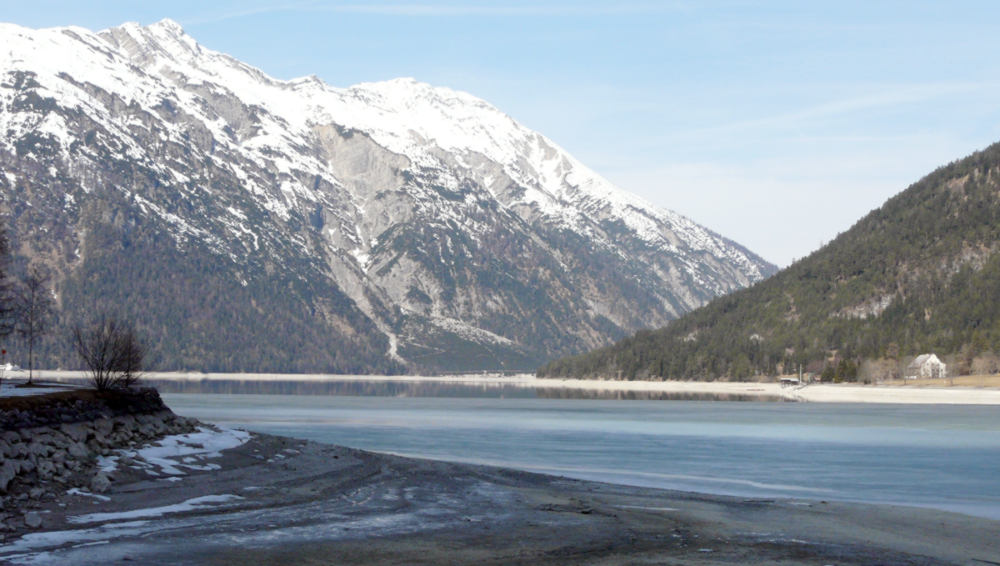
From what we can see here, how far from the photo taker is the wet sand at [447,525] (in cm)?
2827

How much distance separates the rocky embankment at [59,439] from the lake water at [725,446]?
59.5ft

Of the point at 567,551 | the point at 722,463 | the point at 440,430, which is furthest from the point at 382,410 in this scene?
the point at 567,551

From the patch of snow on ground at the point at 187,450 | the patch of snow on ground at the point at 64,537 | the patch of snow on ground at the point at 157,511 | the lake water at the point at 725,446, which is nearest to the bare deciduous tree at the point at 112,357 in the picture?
the patch of snow on ground at the point at 187,450

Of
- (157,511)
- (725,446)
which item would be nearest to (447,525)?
(157,511)

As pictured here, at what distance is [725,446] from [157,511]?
157 feet

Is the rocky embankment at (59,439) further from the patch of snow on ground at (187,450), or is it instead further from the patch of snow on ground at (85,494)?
the patch of snow on ground at (187,450)

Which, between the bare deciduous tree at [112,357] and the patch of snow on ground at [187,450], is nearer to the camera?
the patch of snow on ground at [187,450]

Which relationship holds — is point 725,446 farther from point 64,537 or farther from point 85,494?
point 64,537

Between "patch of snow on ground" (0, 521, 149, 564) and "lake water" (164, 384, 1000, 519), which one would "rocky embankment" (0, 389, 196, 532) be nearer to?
"patch of snow on ground" (0, 521, 149, 564)

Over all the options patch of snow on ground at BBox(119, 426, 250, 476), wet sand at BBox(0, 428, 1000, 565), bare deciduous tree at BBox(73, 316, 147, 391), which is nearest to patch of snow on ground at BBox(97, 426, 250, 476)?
patch of snow on ground at BBox(119, 426, 250, 476)

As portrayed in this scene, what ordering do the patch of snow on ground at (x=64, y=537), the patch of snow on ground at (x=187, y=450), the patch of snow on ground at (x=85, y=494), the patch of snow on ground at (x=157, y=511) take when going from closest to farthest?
the patch of snow on ground at (x=64, y=537)
the patch of snow on ground at (x=157, y=511)
the patch of snow on ground at (x=85, y=494)
the patch of snow on ground at (x=187, y=450)

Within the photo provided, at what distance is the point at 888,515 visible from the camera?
38531 mm

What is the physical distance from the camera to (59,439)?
1597 inches

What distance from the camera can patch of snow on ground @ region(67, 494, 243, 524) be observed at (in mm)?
31953
